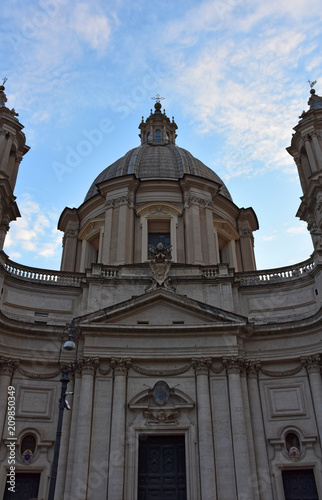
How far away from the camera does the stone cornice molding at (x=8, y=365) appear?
19.5 metres

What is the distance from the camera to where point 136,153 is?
33188 millimetres

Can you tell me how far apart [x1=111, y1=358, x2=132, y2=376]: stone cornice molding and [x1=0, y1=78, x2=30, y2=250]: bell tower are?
8.21 metres

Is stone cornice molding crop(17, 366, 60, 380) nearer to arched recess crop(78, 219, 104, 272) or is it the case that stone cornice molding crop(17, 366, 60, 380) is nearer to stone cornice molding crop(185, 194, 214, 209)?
arched recess crop(78, 219, 104, 272)

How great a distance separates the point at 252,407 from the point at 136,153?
2034 cm

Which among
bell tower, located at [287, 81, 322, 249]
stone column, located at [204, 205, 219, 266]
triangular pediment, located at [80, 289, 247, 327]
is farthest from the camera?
stone column, located at [204, 205, 219, 266]

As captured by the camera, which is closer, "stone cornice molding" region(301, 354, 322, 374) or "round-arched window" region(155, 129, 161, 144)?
"stone cornice molding" region(301, 354, 322, 374)

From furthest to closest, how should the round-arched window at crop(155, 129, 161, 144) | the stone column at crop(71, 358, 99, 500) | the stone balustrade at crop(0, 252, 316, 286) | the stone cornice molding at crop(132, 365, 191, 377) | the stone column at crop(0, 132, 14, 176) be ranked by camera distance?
the round-arched window at crop(155, 129, 161, 144) < the stone column at crop(0, 132, 14, 176) < the stone balustrade at crop(0, 252, 316, 286) < the stone cornice molding at crop(132, 365, 191, 377) < the stone column at crop(71, 358, 99, 500)

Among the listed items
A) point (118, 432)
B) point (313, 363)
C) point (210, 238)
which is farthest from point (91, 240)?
point (313, 363)

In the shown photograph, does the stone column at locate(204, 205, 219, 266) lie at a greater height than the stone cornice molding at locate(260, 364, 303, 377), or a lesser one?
greater

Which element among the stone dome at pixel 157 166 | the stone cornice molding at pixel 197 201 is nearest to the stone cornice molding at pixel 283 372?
the stone cornice molding at pixel 197 201

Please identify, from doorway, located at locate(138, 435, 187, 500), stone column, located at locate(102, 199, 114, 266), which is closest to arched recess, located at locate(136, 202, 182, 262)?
stone column, located at locate(102, 199, 114, 266)

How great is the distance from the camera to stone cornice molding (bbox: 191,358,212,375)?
1969 centimetres

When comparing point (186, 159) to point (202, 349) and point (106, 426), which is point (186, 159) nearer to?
point (202, 349)

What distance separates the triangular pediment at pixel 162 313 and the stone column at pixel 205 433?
197 cm
